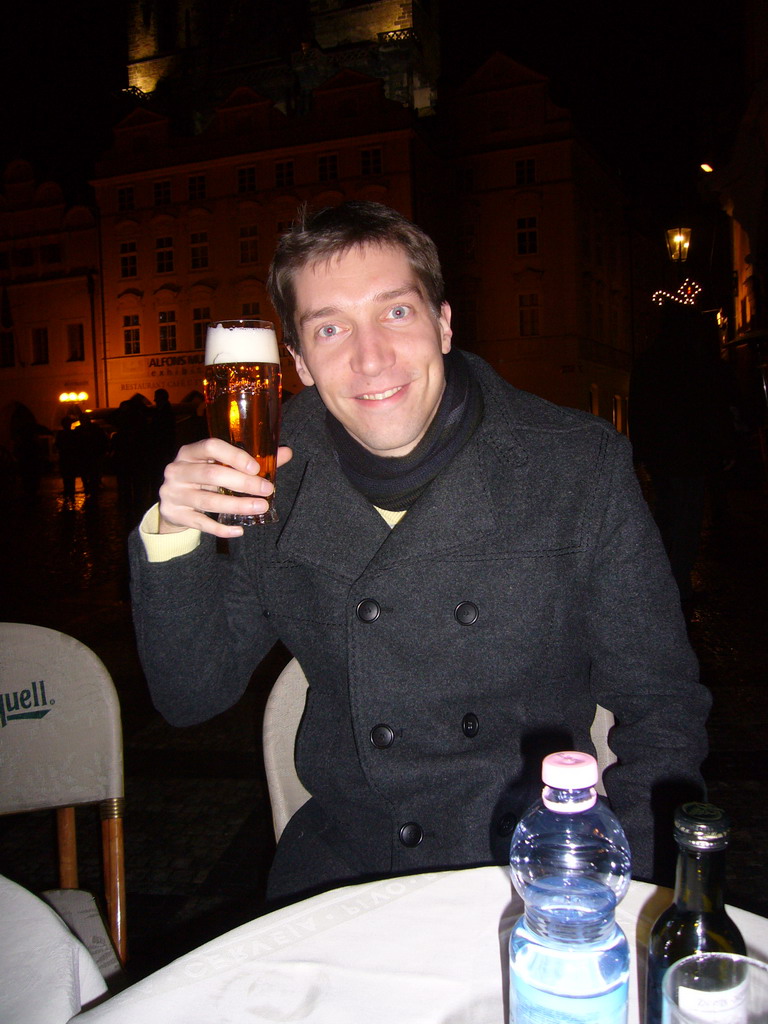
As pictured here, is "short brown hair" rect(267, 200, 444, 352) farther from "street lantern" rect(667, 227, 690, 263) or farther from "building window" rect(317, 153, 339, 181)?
"building window" rect(317, 153, 339, 181)

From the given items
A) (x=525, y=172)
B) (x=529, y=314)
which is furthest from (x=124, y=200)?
→ (x=529, y=314)

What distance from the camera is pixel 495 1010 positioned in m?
0.91

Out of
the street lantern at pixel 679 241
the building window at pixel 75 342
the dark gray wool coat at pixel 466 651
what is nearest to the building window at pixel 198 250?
the building window at pixel 75 342

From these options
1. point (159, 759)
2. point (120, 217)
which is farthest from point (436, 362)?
point (120, 217)

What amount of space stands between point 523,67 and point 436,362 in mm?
32707

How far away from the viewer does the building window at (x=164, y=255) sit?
3284 centimetres

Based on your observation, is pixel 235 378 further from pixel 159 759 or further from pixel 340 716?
pixel 159 759

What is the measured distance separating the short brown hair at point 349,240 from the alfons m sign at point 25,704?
1050 mm

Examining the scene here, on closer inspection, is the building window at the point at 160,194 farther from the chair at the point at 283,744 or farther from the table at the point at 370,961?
the table at the point at 370,961

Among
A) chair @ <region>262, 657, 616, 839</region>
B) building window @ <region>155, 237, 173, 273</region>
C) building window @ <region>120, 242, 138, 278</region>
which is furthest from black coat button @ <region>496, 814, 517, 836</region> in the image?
building window @ <region>120, 242, 138, 278</region>

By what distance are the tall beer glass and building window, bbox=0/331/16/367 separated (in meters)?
37.3

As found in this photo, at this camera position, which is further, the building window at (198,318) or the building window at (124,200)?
the building window at (124,200)

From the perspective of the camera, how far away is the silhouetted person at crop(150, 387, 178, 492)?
8.01m

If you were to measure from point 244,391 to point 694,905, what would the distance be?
1209 millimetres
